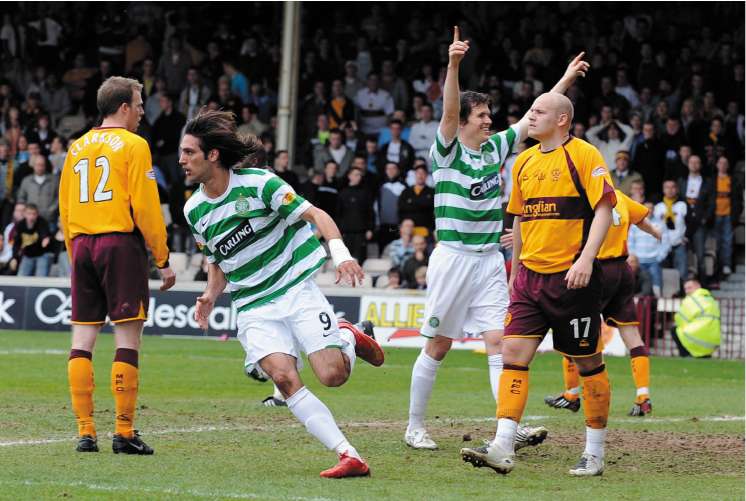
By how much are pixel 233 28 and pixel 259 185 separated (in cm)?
2228

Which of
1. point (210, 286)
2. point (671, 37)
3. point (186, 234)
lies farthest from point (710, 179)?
point (210, 286)

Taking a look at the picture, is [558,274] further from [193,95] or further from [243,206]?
[193,95]

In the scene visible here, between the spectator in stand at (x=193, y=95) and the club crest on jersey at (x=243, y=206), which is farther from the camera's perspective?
the spectator in stand at (x=193, y=95)

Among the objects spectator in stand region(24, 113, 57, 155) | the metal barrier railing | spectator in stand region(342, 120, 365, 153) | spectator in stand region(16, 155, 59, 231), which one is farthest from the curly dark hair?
spectator in stand region(24, 113, 57, 155)

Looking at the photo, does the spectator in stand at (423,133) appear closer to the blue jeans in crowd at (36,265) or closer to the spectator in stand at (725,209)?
the spectator in stand at (725,209)

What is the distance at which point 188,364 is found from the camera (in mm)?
16359

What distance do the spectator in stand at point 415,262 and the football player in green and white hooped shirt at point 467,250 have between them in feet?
40.5

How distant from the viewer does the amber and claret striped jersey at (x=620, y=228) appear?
37.9 ft

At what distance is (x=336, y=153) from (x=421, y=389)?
15.0 metres

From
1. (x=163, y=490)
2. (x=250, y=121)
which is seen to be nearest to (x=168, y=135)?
(x=250, y=121)

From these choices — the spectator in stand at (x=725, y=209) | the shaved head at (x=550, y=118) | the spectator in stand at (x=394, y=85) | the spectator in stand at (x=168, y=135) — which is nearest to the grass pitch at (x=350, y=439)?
the shaved head at (x=550, y=118)

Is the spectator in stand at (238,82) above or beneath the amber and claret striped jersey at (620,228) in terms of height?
above

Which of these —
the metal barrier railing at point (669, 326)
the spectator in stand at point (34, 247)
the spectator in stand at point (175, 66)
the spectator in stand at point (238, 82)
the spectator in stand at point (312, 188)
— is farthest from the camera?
the spectator in stand at point (175, 66)

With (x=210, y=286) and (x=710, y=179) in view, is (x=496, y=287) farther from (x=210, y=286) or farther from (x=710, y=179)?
(x=710, y=179)
